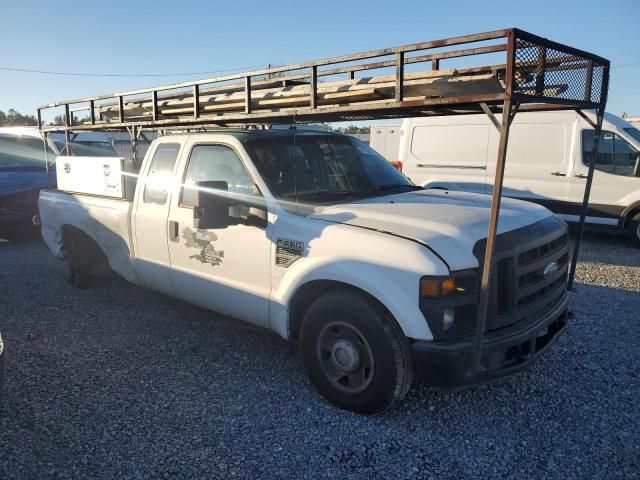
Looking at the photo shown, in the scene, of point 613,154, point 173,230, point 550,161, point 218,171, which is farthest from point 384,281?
point 613,154

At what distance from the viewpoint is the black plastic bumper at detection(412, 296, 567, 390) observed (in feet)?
8.93

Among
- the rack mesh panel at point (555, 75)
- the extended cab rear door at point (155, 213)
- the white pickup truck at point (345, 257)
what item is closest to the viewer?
the rack mesh panel at point (555, 75)

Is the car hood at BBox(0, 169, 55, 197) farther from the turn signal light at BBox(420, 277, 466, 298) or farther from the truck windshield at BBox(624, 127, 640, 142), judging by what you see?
the truck windshield at BBox(624, 127, 640, 142)

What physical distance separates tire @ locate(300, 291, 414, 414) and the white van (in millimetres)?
5007

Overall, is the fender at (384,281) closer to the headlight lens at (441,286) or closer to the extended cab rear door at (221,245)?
the headlight lens at (441,286)

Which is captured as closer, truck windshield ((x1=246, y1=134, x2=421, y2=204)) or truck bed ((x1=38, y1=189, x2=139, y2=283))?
truck windshield ((x1=246, y1=134, x2=421, y2=204))

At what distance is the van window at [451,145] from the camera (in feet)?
30.0

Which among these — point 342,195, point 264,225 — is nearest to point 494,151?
point 342,195

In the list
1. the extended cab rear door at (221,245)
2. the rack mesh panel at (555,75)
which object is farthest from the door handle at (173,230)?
the rack mesh panel at (555,75)

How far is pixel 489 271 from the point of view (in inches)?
104

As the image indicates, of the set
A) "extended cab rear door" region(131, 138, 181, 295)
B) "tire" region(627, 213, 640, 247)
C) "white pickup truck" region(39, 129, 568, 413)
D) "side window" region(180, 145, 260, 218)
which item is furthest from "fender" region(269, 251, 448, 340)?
"tire" region(627, 213, 640, 247)

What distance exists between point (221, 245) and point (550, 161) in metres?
7.02

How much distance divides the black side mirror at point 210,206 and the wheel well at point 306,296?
74 cm

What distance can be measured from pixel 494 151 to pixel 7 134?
378 inches
